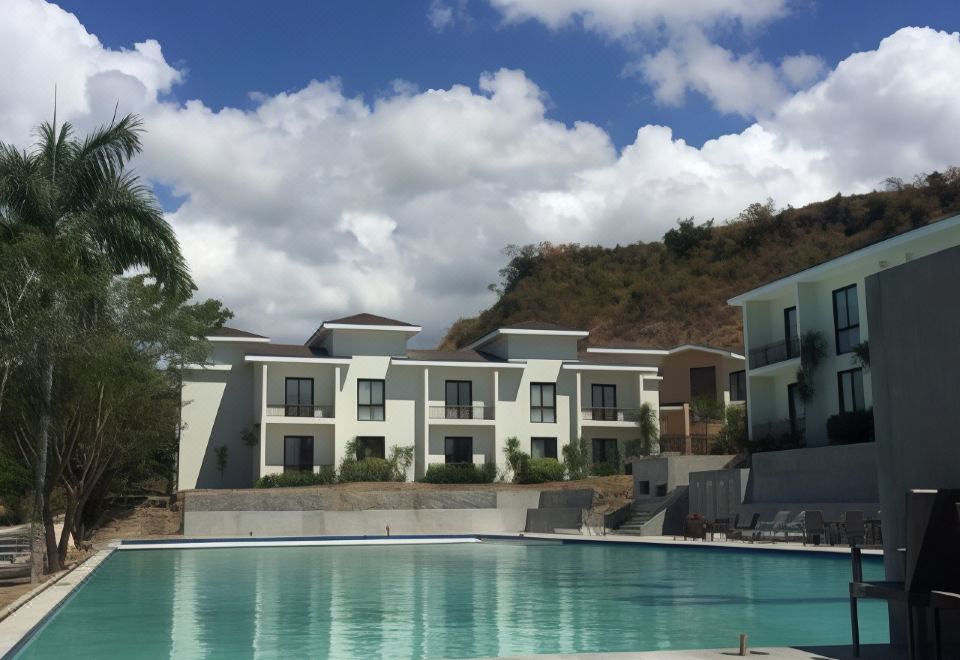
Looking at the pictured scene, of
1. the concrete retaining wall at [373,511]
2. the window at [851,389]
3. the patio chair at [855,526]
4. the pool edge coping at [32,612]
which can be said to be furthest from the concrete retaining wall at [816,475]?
the pool edge coping at [32,612]

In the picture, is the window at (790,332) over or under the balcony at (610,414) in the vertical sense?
over

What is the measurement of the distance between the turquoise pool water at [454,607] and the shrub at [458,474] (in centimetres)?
1767

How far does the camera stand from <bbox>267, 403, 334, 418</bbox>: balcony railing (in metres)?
41.7

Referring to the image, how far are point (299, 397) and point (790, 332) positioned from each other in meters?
20.1

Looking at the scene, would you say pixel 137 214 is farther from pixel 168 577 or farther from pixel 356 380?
pixel 356 380

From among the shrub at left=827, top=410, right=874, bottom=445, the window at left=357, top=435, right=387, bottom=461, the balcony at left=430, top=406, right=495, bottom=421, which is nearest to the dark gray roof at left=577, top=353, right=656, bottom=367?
the balcony at left=430, top=406, right=495, bottom=421

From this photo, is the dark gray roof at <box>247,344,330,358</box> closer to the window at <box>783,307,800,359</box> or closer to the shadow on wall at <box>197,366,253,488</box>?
the shadow on wall at <box>197,366,253,488</box>

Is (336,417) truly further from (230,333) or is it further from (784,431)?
(784,431)

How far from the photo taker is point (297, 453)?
41.9 metres

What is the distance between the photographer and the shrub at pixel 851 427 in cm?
2809

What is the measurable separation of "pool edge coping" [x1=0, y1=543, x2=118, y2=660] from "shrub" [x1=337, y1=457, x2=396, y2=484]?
20963 mm

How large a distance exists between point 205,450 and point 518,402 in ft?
44.0

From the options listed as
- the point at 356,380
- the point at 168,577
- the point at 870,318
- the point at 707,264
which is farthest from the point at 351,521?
Result: the point at 707,264

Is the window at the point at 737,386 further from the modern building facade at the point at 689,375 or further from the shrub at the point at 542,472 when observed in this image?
the shrub at the point at 542,472
